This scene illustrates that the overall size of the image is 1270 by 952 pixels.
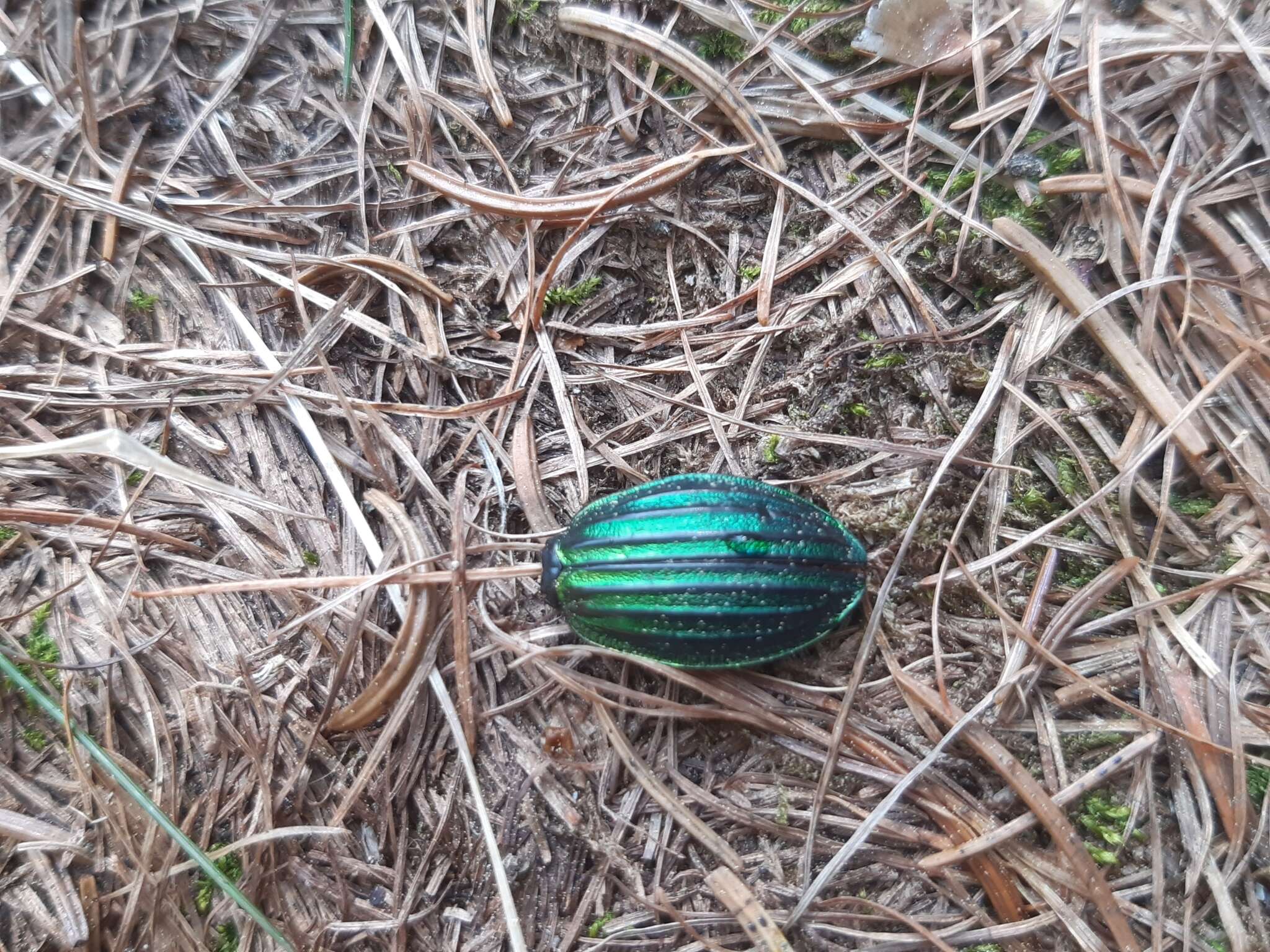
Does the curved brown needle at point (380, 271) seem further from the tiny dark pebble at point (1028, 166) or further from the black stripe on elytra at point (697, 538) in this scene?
the tiny dark pebble at point (1028, 166)

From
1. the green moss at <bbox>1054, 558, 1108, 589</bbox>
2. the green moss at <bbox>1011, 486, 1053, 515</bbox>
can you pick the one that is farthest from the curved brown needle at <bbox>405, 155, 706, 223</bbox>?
the green moss at <bbox>1054, 558, 1108, 589</bbox>

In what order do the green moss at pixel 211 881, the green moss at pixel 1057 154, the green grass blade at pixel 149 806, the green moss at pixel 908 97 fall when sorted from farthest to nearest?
the green moss at pixel 908 97, the green moss at pixel 1057 154, the green moss at pixel 211 881, the green grass blade at pixel 149 806

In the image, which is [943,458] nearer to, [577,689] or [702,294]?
[702,294]

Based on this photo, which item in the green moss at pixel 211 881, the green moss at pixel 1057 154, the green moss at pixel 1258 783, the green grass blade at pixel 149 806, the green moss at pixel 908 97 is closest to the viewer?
the green moss at pixel 1258 783

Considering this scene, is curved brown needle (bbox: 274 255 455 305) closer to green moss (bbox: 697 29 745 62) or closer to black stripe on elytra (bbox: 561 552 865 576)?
black stripe on elytra (bbox: 561 552 865 576)

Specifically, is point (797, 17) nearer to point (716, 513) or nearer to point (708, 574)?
point (716, 513)

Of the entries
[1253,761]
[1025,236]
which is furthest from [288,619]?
[1253,761]

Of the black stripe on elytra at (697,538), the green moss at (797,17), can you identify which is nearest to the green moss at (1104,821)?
the black stripe on elytra at (697,538)
